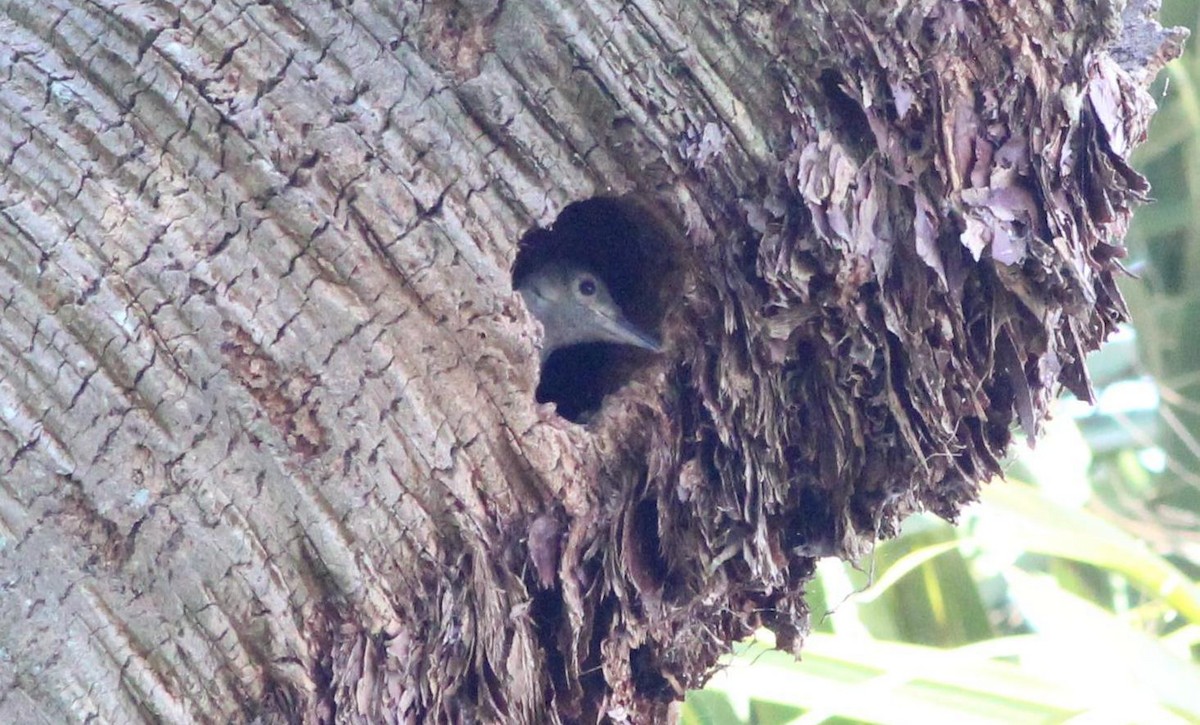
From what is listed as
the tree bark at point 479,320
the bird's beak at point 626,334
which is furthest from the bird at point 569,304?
the tree bark at point 479,320

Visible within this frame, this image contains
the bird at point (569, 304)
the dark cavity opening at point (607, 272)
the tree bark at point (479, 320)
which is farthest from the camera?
the bird at point (569, 304)

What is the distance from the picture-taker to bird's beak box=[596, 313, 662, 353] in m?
1.80

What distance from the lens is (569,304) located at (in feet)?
8.34

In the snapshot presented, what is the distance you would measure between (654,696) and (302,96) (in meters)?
0.91

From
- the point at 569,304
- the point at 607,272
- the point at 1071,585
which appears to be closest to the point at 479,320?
the point at 607,272

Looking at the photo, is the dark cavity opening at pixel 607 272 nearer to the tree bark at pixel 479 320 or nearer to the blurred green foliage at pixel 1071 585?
the tree bark at pixel 479 320

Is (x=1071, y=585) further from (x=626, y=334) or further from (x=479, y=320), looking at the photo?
(x=479, y=320)

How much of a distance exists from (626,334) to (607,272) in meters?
0.17

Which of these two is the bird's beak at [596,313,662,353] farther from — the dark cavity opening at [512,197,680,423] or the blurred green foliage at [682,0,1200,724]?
the blurred green foliage at [682,0,1200,724]

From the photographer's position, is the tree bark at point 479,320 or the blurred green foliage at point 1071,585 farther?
the blurred green foliage at point 1071,585

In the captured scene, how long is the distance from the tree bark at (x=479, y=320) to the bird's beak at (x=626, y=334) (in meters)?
0.08

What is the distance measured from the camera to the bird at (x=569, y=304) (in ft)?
7.36

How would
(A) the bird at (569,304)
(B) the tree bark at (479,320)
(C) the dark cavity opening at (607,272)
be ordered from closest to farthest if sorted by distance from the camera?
(B) the tree bark at (479,320) < (C) the dark cavity opening at (607,272) < (A) the bird at (569,304)

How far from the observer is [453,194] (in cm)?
147
